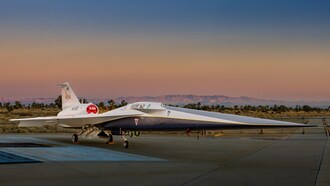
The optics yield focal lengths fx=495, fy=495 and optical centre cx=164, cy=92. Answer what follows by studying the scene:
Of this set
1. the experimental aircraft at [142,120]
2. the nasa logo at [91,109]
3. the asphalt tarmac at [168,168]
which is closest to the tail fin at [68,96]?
the experimental aircraft at [142,120]

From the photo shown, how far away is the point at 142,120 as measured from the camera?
67.4ft

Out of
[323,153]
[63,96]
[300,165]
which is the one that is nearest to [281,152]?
[323,153]

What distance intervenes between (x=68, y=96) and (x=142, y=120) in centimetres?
900

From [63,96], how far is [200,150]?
11.1 meters

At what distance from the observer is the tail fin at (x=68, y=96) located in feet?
91.7

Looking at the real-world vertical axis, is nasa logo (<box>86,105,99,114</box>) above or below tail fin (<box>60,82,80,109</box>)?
below

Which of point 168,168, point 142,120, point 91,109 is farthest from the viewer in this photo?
point 91,109

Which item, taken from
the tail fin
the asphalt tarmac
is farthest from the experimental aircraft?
the asphalt tarmac

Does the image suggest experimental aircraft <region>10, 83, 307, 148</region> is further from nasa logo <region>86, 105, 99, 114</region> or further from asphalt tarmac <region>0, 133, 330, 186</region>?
asphalt tarmac <region>0, 133, 330, 186</region>

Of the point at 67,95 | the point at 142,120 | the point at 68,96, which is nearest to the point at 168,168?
the point at 142,120

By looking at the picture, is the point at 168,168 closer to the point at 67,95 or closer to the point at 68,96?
the point at 68,96

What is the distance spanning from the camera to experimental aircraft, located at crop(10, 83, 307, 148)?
648 inches

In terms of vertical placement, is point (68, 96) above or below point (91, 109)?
above

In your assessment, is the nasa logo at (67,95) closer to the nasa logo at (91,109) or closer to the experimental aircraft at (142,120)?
the experimental aircraft at (142,120)
